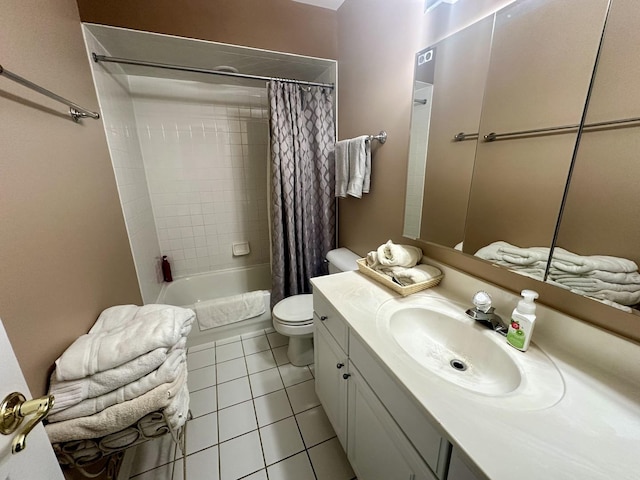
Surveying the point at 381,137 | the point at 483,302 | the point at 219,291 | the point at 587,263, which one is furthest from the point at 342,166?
the point at 219,291

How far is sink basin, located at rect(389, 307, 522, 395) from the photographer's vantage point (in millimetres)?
767

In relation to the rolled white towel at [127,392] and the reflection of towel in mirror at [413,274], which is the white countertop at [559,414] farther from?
the rolled white towel at [127,392]

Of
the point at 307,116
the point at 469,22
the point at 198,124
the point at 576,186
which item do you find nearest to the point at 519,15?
the point at 469,22

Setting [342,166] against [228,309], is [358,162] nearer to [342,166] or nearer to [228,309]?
[342,166]

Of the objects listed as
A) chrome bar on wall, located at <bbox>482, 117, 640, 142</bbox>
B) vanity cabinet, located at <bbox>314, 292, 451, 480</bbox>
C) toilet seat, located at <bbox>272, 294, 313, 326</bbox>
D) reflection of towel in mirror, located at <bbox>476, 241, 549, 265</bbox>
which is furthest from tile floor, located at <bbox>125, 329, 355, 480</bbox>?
chrome bar on wall, located at <bbox>482, 117, 640, 142</bbox>

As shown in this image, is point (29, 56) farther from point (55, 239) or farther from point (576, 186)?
point (576, 186)

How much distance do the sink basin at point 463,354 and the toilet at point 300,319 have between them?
0.69m

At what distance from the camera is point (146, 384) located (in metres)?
0.84

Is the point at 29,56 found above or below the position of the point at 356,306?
above

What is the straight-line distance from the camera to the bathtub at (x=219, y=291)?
81.0 inches

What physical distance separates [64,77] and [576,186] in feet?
6.47

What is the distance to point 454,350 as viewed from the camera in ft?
3.05

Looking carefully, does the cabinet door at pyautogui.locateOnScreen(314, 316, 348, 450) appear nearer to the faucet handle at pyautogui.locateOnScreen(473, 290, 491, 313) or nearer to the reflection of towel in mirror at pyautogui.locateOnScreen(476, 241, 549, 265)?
the faucet handle at pyautogui.locateOnScreen(473, 290, 491, 313)

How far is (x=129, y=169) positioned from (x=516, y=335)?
7.76 ft
